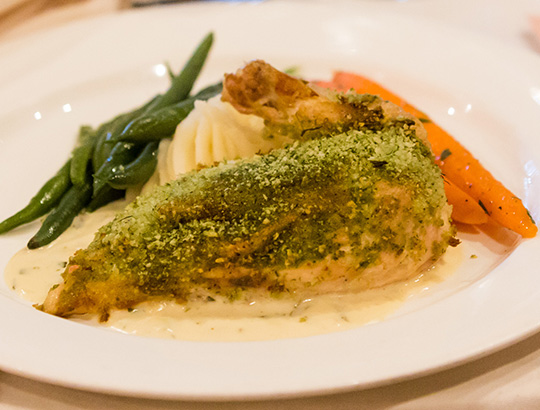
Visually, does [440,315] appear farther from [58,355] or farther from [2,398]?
[2,398]

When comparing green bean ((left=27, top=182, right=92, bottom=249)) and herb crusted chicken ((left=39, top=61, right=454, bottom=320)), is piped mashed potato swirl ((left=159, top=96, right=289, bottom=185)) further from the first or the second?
herb crusted chicken ((left=39, top=61, right=454, bottom=320))

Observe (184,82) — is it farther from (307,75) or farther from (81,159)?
(307,75)

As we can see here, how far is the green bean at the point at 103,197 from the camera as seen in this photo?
10.9 ft

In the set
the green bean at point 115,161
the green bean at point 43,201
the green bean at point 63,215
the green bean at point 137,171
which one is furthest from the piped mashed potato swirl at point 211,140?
the green bean at point 43,201

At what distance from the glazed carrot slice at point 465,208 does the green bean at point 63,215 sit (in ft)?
7.82

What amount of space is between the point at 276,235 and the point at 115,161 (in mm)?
1529

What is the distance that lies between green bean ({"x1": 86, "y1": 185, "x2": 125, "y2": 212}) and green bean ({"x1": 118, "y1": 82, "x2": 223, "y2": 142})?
37 cm

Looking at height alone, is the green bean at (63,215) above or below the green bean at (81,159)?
below

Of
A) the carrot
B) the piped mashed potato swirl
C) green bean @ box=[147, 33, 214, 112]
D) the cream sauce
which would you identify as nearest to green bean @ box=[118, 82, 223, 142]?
the piped mashed potato swirl

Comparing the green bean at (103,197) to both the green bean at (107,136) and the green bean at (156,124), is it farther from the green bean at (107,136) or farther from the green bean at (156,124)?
the green bean at (156,124)

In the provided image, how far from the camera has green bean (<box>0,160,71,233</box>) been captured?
3.15m

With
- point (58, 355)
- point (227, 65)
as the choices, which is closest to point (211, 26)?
point (227, 65)

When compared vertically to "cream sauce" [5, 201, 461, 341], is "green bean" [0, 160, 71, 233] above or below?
above

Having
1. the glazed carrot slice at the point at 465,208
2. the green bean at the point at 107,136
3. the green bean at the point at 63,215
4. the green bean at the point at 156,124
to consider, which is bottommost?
the green bean at the point at 63,215
